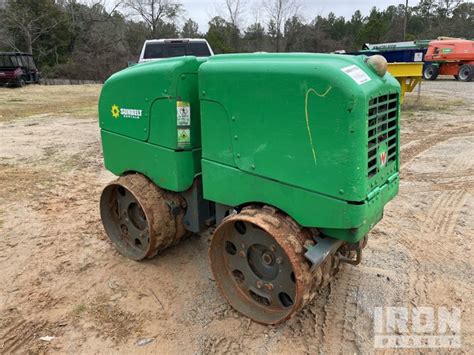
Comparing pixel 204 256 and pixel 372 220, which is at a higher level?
pixel 372 220

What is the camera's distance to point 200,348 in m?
2.55

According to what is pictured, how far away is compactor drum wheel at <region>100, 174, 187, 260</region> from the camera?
315 centimetres

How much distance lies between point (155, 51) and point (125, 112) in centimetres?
666

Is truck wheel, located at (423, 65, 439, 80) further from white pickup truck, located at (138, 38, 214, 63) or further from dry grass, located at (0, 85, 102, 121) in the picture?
dry grass, located at (0, 85, 102, 121)

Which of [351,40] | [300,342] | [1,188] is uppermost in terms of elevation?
[351,40]

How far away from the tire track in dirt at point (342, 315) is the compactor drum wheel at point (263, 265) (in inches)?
12.4

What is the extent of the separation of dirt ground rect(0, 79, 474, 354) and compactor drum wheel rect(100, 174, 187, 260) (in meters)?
0.17

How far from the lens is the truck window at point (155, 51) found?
941 cm

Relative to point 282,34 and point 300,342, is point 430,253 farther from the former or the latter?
point 282,34

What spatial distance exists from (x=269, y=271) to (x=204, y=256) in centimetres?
103

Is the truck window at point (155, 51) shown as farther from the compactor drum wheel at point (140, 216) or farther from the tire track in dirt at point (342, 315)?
the tire track in dirt at point (342, 315)

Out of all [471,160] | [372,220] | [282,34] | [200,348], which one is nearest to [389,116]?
[372,220]

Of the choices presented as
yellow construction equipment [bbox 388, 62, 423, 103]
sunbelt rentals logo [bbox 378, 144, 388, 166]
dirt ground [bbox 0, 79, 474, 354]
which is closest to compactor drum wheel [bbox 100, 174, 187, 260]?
dirt ground [bbox 0, 79, 474, 354]

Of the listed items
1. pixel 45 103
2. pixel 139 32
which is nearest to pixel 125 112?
pixel 45 103
